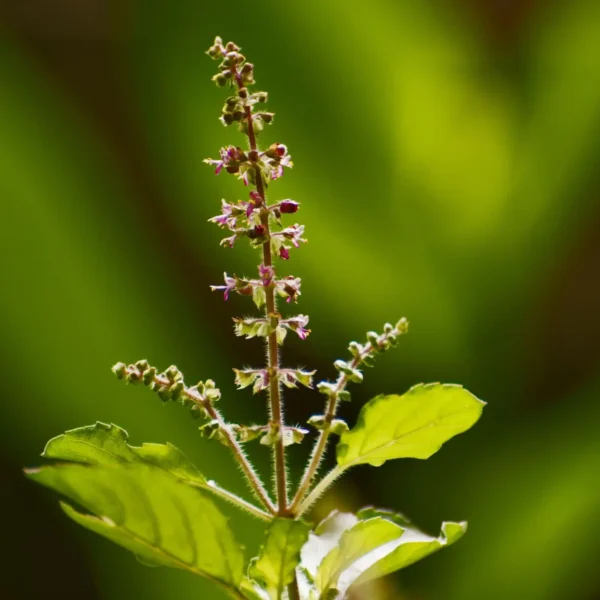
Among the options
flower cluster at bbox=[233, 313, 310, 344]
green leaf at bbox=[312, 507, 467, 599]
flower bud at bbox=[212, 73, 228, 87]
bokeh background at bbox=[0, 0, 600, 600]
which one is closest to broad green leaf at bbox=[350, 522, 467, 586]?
green leaf at bbox=[312, 507, 467, 599]

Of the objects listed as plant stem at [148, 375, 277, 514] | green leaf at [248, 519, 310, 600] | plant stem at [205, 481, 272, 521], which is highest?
plant stem at [148, 375, 277, 514]

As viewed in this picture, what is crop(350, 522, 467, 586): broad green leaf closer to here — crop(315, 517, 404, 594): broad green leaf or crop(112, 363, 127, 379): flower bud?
crop(315, 517, 404, 594): broad green leaf

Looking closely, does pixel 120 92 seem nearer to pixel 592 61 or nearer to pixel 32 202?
pixel 32 202

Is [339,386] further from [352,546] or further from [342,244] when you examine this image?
[342,244]

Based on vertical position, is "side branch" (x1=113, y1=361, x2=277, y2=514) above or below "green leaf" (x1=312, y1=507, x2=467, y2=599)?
above

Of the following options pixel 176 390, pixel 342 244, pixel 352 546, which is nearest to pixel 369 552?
pixel 352 546

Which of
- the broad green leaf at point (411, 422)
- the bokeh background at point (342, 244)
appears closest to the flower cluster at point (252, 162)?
the broad green leaf at point (411, 422)
